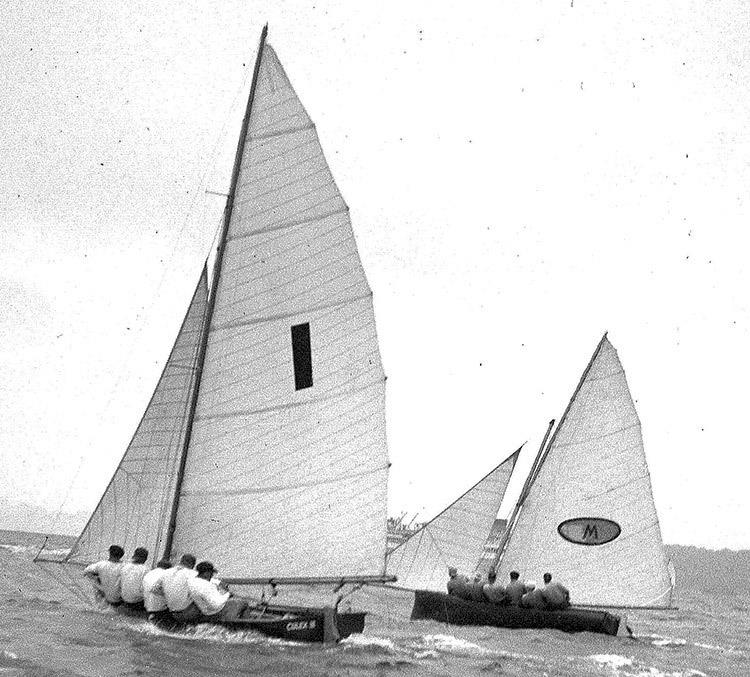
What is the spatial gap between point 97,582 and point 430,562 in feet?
45.9

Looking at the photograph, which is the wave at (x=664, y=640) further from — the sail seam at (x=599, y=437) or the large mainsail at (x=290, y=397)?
the large mainsail at (x=290, y=397)

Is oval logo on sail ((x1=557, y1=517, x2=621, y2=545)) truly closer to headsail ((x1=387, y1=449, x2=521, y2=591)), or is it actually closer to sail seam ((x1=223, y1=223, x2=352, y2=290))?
headsail ((x1=387, y1=449, x2=521, y2=591))

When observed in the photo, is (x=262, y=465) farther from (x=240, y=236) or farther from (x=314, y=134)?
(x=314, y=134)

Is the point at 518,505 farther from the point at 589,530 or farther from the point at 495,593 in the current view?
the point at 495,593

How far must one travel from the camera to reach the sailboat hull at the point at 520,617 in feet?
89.2

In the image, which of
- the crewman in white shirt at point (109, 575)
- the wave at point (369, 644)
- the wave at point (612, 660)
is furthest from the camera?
the wave at point (612, 660)

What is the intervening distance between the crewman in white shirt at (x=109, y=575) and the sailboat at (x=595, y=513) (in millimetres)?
12102

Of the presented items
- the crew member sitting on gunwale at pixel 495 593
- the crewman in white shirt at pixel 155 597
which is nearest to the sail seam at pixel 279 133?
the crewman in white shirt at pixel 155 597

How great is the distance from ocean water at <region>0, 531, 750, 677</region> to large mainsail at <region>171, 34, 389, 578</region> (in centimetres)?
228

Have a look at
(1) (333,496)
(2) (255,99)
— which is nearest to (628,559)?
(1) (333,496)

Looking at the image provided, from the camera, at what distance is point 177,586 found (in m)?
17.9

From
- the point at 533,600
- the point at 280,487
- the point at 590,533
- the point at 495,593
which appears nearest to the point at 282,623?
the point at 280,487

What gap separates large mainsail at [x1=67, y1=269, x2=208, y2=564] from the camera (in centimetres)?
2103

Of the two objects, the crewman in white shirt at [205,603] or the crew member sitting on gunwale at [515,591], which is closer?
the crewman in white shirt at [205,603]
